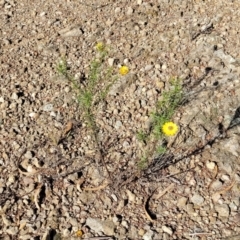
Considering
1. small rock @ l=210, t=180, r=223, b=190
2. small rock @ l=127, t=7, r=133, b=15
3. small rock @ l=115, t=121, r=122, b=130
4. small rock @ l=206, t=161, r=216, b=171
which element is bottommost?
small rock @ l=210, t=180, r=223, b=190

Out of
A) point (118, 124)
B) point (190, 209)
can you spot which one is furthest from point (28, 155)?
point (190, 209)

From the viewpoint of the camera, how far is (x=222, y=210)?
2801 millimetres

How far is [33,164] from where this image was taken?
316 centimetres

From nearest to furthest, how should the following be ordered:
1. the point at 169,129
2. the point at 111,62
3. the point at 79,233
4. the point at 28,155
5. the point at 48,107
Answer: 1. the point at 169,129
2. the point at 79,233
3. the point at 28,155
4. the point at 48,107
5. the point at 111,62

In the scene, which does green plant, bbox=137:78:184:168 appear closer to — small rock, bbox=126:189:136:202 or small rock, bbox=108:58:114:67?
small rock, bbox=126:189:136:202

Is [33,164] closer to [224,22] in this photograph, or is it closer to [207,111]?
[207,111]

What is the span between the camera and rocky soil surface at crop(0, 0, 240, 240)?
2.86m

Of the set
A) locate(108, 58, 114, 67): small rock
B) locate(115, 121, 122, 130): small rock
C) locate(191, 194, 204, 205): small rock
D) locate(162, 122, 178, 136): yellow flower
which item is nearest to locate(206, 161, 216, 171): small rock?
locate(191, 194, 204, 205): small rock

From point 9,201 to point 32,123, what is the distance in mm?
620

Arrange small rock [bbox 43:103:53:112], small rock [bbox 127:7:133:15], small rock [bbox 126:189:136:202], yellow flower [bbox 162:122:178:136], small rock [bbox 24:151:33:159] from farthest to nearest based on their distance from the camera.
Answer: small rock [bbox 127:7:133:15] < small rock [bbox 43:103:53:112] < small rock [bbox 24:151:33:159] < small rock [bbox 126:189:136:202] < yellow flower [bbox 162:122:178:136]

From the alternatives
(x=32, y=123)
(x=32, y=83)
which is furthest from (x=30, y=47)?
(x=32, y=123)

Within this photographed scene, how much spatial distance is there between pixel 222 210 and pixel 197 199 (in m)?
0.16

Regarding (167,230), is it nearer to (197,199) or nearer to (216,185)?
(197,199)

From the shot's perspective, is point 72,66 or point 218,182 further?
point 72,66
